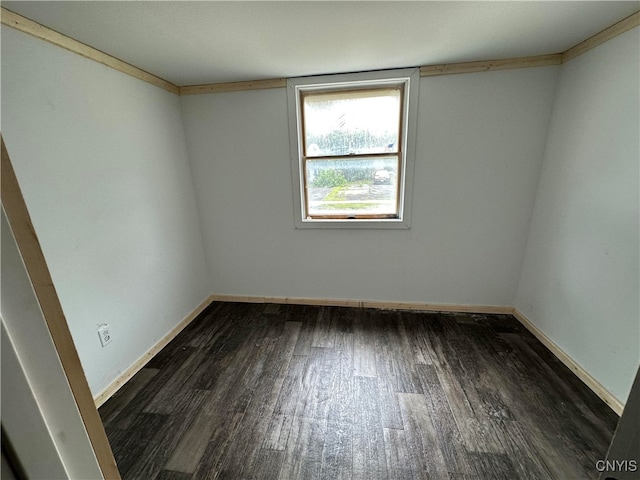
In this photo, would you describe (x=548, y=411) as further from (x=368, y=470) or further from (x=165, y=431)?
(x=165, y=431)

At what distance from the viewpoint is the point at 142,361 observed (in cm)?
200

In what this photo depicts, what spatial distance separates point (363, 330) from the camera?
236cm

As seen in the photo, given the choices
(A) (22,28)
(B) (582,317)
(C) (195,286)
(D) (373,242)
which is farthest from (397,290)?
(A) (22,28)

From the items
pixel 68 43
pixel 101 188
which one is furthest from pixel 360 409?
pixel 68 43

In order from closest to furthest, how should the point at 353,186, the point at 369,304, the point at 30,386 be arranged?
1. the point at 30,386
2. the point at 353,186
3. the point at 369,304

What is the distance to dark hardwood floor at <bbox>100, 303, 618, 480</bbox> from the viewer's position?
4.26ft

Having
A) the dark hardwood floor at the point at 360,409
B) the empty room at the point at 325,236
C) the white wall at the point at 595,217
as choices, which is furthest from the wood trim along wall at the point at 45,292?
the white wall at the point at 595,217

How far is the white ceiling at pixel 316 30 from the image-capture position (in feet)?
4.23

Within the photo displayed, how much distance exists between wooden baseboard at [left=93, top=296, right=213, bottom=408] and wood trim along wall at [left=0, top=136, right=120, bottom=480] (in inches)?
61.1

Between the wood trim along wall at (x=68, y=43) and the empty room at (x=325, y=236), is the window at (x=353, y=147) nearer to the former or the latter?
the empty room at (x=325, y=236)

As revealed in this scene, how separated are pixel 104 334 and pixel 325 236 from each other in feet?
6.15

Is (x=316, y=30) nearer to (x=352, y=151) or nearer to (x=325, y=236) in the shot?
(x=352, y=151)

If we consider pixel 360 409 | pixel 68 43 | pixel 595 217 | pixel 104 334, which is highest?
pixel 68 43

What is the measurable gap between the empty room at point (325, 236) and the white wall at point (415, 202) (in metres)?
0.02
